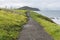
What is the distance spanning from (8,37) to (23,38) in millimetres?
1638

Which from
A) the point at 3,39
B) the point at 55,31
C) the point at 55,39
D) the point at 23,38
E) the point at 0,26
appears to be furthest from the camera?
the point at 55,31

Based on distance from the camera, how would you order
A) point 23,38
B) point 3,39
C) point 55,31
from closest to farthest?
point 3,39 < point 23,38 < point 55,31

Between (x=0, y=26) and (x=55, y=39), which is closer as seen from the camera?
(x=55, y=39)

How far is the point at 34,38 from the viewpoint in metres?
25.8

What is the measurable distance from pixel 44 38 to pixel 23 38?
237 centimetres

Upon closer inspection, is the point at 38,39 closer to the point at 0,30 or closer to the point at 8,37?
the point at 8,37

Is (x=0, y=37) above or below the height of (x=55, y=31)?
above

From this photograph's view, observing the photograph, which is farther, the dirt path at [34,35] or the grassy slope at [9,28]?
the dirt path at [34,35]

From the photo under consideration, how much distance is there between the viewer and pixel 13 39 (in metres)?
25.4

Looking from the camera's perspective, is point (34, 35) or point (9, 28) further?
point (9, 28)

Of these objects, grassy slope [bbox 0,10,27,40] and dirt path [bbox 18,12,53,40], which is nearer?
grassy slope [bbox 0,10,27,40]

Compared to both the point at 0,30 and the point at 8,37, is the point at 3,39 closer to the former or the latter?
the point at 8,37

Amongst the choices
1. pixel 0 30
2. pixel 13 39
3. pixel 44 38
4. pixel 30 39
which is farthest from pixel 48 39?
pixel 0 30

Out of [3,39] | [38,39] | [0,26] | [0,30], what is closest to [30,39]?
[38,39]
